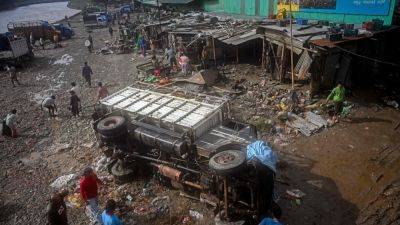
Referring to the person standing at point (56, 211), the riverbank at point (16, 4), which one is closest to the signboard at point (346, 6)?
the person standing at point (56, 211)

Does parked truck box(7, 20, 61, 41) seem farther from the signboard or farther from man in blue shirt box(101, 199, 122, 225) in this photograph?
man in blue shirt box(101, 199, 122, 225)

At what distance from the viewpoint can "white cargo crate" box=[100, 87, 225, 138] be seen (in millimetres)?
8422

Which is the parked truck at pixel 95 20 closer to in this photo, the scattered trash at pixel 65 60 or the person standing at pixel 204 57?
the scattered trash at pixel 65 60

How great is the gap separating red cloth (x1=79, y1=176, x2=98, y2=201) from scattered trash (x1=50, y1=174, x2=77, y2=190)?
2.32 m

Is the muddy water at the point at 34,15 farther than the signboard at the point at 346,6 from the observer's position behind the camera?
Yes

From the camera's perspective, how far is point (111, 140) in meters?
8.77

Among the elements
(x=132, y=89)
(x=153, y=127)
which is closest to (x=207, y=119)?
(x=153, y=127)

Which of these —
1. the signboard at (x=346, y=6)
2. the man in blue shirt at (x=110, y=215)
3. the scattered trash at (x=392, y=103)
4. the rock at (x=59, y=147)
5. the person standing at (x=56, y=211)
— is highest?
the signboard at (x=346, y=6)

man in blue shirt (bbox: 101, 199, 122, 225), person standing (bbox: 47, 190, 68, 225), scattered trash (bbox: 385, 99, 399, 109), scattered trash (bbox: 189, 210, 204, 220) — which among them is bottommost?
scattered trash (bbox: 189, 210, 204, 220)

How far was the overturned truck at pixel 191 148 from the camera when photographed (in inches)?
262

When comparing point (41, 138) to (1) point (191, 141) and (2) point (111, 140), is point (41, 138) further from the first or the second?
(1) point (191, 141)

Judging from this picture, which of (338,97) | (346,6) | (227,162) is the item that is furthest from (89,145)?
(346,6)

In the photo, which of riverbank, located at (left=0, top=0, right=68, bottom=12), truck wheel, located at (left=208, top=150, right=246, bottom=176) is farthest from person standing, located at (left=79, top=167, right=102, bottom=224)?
riverbank, located at (left=0, top=0, right=68, bottom=12)

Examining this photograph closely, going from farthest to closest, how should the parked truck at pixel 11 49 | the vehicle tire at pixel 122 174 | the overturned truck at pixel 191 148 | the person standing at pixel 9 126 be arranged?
the parked truck at pixel 11 49
the person standing at pixel 9 126
the vehicle tire at pixel 122 174
the overturned truck at pixel 191 148
